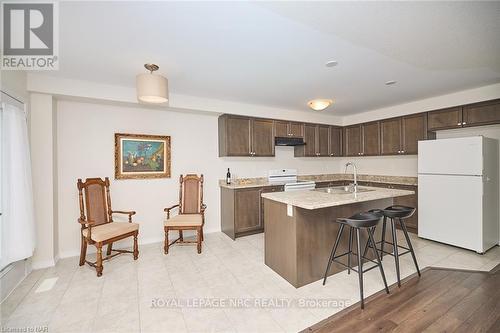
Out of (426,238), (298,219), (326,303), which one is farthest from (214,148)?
(426,238)

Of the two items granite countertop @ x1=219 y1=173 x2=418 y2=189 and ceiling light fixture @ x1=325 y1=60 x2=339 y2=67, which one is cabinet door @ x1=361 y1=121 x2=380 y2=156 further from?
ceiling light fixture @ x1=325 y1=60 x2=339 y2=67

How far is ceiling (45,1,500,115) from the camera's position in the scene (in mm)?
1674

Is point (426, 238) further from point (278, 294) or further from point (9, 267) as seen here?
point (9, 267)

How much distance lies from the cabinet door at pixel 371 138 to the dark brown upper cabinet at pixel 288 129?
1449mm

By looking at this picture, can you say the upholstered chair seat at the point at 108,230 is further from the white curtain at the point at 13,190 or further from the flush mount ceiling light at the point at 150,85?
the flush mount ceiling light at the point at 150,85


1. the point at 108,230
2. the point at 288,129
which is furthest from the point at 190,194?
the point at 288,129

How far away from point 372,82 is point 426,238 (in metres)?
2.71

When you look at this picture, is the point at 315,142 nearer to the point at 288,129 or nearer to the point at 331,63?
the point at 288,129

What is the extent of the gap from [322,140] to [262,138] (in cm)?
166

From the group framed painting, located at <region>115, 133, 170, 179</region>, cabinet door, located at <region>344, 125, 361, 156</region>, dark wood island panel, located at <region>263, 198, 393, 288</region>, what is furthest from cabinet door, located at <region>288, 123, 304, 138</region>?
framed painting, located at <region>115, 133, 170, 179</region>

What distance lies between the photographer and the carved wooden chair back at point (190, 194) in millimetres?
3793

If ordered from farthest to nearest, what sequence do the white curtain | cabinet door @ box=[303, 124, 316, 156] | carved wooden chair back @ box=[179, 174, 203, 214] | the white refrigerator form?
1. cabinet door @ box=[303, 124, 316, 156]
2. carved wooden chair back @ box=[179, 174, 203, 214]
3. the white refrigerator
4. the white curtain

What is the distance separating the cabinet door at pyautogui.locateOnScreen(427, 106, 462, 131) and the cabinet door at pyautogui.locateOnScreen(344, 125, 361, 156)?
1.41 metres

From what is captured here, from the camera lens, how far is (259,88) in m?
3.41
